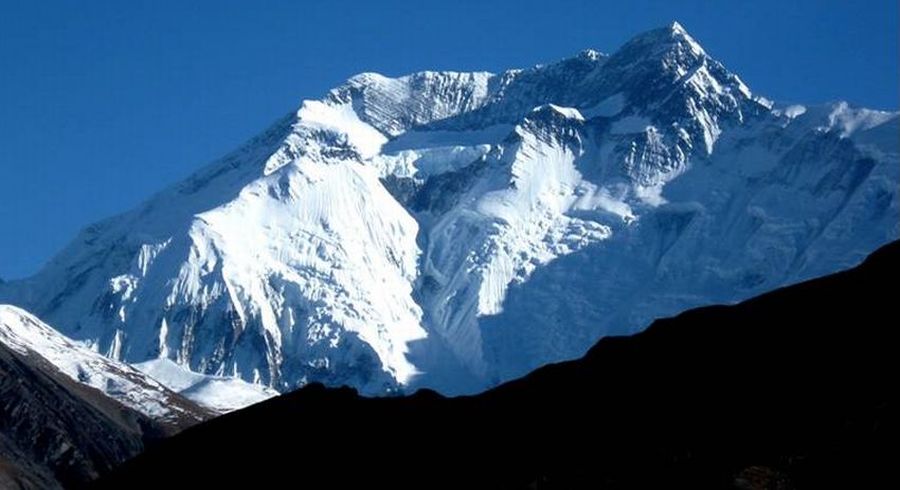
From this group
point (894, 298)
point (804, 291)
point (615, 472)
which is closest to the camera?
point (615, 472)

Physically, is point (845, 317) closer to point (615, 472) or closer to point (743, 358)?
point (743, 358)

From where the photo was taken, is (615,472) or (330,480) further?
(330,480)

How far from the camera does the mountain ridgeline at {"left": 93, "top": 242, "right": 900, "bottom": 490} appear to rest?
91.2 meters

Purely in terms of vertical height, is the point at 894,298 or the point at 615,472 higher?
the point at 894,298

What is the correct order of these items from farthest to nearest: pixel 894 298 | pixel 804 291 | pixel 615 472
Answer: pixel 804 291, pixel 894 298, pixel 615 472

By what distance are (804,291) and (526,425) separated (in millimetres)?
15216

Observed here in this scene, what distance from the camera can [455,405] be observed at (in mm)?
111312

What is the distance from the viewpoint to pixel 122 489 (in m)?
112

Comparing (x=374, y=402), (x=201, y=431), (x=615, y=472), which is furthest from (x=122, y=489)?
(x=615, y=472)

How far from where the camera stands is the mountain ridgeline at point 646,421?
3593 inches

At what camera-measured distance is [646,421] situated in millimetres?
99312

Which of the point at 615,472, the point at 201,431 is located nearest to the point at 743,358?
the point at 615,472

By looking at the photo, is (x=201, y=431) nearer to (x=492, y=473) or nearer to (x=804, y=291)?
(x=492, y=473)

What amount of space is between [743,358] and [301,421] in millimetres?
22391
